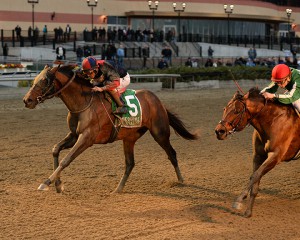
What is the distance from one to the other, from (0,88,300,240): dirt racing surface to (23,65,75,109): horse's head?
4.35ft

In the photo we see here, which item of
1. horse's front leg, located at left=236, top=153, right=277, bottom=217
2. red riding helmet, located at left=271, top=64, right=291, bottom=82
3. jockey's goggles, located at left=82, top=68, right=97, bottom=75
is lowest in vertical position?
horse's front leg, located at left=236, top=153, right=277, bottom=217

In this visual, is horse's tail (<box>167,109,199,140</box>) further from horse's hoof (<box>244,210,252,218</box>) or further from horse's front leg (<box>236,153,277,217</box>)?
horse's hoof (<box>244,210,252,218</box>)

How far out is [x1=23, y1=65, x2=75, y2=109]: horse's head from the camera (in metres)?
7.91

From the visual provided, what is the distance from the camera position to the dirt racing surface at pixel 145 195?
6613mm

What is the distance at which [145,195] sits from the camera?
834 cm

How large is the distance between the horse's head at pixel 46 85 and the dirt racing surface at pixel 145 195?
4.35 feet

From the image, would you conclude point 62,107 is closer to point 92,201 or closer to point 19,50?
point 92,201

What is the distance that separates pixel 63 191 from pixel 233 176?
2875 millimetres

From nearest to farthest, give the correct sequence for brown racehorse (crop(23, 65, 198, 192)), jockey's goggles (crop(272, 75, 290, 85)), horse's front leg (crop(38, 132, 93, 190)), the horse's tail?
jockey's goggles (crop(272, 75, 290, 85)), horse's front leg (crop(38, 132, 93, 190)), brown racehorse (crop(23, 65, 198, 192)), the horse's tail

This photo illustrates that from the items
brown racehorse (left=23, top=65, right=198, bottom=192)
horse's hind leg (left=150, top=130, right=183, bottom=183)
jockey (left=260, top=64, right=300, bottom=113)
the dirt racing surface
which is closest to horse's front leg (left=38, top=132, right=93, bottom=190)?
brown racehorse (left=23, top=65, right=198, bottom=192)

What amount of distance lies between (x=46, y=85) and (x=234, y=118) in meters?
2.56

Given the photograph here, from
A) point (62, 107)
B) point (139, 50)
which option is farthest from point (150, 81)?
point (139, 50)

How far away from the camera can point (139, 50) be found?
37031mm

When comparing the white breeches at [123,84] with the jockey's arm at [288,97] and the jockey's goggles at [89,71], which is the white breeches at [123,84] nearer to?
the jockey's goggles at [89,71]
